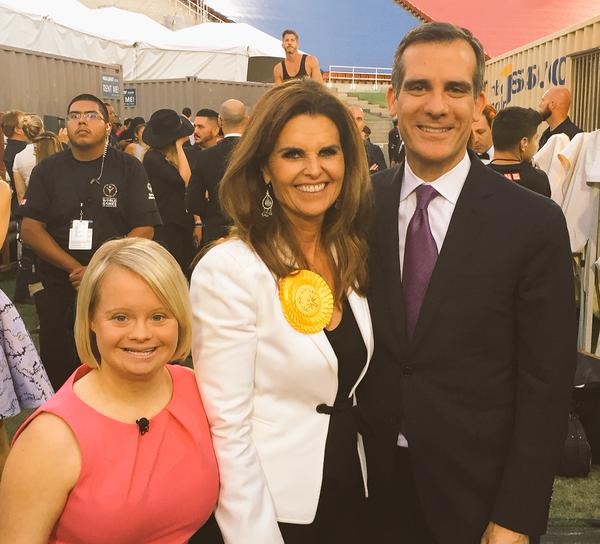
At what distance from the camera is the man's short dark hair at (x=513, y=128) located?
4281 mm

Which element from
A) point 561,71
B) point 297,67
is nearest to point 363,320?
point 297,67

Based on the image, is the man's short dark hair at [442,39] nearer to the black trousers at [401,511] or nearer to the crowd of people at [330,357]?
the crowd of people at [330,357]

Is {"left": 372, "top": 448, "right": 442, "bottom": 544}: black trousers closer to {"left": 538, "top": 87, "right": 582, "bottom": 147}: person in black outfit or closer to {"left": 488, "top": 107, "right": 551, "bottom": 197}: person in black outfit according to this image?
{"left": 488, "top": 107, "right": 551, "bottom": 197}: person in black outfit

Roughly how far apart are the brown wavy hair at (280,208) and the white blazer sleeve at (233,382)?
0.38 ft

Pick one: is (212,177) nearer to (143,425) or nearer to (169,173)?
(169,173)

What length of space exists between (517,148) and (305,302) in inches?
117

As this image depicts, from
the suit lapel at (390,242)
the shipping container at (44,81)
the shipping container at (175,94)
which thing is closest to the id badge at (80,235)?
the suit lapel at (390,242)

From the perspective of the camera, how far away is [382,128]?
23.2 meters

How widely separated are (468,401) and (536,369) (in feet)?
0.59

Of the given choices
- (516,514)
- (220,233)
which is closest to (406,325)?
(516,514)

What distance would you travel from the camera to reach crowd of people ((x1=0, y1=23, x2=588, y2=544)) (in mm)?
1687

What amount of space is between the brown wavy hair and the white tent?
14071 mm

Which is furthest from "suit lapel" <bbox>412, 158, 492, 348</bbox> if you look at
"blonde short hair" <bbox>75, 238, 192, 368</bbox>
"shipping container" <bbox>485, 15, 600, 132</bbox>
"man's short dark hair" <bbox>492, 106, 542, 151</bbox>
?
"shipping container" <bbox>485, 15, 600, 132</bbox>

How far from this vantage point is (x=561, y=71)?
770 cm
